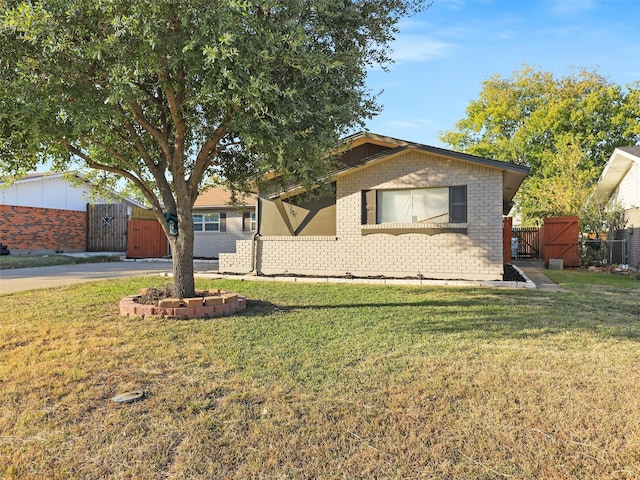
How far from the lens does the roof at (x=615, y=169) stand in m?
17.0

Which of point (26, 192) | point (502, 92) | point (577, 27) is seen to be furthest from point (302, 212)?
point (502, 92)

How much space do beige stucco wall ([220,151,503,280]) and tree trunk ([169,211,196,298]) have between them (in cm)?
573

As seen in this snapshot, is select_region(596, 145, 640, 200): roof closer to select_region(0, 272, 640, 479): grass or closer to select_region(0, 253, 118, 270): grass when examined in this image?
select_region(0, 272, 640, 479): grass

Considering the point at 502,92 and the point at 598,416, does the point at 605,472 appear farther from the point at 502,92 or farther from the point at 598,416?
the point at 502,92

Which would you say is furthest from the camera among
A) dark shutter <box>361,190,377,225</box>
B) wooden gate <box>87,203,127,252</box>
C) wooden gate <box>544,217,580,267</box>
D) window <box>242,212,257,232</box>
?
wooden gate <box>87,203,127,252</box>

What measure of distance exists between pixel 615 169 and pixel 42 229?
2847 centimetres

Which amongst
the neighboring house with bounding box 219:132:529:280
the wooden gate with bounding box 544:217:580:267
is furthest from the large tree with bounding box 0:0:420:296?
the wooden gate with bounding box 544:217:580:267

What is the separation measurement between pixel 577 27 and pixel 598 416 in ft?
A: 34.8

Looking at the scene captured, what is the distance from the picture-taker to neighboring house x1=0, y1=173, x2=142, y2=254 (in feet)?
75.1

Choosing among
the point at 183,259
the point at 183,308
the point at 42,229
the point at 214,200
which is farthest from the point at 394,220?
the point at 42,229

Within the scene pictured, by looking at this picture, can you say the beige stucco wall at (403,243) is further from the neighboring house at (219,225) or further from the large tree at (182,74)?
the neighboring house at (219,225)

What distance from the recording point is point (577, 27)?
10555mm

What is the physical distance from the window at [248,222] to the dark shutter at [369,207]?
10379 millimetres

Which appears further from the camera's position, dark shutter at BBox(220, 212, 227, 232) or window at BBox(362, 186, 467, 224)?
dark shutter at BBox(220, 212, 227, 232)
